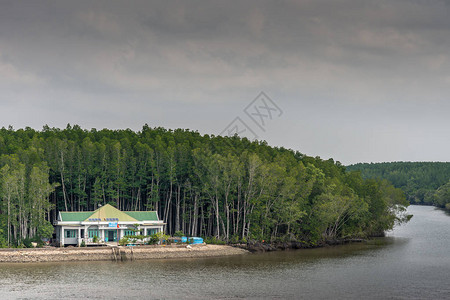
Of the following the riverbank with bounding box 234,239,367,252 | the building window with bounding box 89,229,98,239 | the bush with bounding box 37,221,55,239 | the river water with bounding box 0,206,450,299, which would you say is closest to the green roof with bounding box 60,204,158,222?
the building window with bounding box 89,229,98,239

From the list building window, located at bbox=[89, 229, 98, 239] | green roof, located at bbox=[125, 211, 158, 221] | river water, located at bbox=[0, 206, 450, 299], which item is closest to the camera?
river water, located at bbox=[0, 206, 450, 299]

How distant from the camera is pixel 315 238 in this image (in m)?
88.6

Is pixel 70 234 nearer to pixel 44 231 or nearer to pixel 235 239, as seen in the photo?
pixel 44 231

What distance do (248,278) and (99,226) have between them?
27.5 meters

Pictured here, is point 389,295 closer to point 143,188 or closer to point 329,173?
point 143,188

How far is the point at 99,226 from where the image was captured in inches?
3007

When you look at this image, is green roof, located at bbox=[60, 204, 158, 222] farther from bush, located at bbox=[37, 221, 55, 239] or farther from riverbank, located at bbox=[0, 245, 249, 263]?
riverbank, located at bbox=[0, 245, 249, 263]

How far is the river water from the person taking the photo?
50.8 metres

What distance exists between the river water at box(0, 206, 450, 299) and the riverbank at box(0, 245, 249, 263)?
2432 mm

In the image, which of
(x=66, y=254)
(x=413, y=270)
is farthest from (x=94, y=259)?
(x=413, y=270)

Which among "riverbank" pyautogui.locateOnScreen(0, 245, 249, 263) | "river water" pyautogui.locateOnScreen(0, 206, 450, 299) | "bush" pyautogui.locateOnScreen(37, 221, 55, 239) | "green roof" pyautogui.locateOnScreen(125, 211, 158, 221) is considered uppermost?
"green roof" pyautogui.locateOnScreen(125, 211, 158, 221)

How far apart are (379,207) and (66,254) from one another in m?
63.2

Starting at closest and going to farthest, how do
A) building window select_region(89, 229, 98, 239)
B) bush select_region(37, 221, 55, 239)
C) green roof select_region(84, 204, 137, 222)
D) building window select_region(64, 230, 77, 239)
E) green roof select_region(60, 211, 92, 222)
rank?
bush select_region(37, 221, 55, 239) → building window select_region(89, 229, 98, 239) → building window select_region(64, 230, 77, 239) → green roof select_region(60, 211, 92, 222) → green roof select_region(84, 204, 137, 222)

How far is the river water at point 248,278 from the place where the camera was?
50.8m
